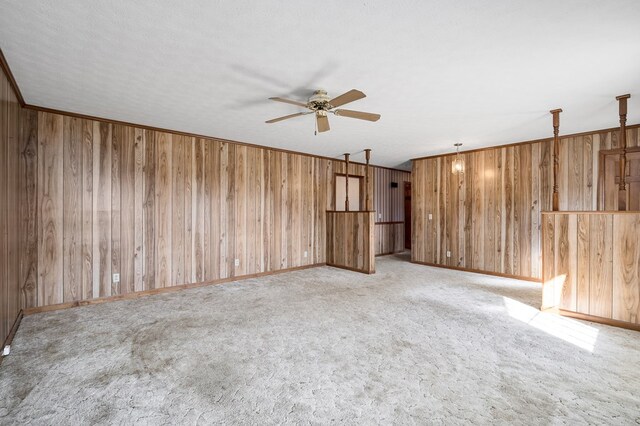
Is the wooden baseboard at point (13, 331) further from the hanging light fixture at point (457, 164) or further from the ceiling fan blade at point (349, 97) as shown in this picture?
the hanging light fixture at point (457, 164)

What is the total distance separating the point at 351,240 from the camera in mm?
6113

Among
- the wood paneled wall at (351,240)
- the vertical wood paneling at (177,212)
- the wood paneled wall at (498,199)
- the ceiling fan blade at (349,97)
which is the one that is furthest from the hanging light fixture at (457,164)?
the vertical wood paneling at (177,212)

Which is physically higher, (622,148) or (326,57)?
(326,57)

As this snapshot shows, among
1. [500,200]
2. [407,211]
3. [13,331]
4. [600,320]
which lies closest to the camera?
[13,331]

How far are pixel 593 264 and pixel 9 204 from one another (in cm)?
579

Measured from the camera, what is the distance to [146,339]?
2762mm

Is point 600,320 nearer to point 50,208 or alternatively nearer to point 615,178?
point 615,178

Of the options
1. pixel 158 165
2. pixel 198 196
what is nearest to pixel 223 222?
pixel 198 196

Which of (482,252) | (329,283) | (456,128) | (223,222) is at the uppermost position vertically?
(456,128)

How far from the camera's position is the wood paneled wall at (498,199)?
4668mm

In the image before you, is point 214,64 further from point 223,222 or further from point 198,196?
point 223,222

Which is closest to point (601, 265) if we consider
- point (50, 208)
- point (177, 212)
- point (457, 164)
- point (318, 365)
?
point (457, 164)

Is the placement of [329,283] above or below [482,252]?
below

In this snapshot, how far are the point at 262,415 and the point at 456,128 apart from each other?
14.0ft
